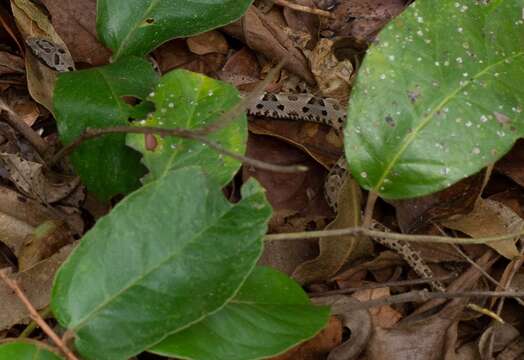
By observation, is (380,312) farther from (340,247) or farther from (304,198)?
(304,198)

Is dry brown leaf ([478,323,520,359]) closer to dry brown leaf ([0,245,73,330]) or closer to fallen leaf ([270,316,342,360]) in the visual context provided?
fallen leaf ([270,316,342,360])

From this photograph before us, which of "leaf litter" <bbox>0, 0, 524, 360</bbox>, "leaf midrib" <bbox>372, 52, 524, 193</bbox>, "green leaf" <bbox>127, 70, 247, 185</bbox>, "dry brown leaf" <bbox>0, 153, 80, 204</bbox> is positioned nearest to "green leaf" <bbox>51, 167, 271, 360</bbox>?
"green leaf" <bbox>127, 70, 247, 185</bbox>

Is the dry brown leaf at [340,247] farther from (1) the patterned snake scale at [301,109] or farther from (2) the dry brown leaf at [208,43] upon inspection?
(2) the dry brown leaf at [208,43]

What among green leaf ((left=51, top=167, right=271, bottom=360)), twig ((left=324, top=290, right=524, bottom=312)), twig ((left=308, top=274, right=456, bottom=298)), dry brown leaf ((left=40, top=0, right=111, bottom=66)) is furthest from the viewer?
dry brown leaf ((left=40, top=0, right=111, bottom=66))

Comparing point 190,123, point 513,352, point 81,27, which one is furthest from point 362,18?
point 513,352

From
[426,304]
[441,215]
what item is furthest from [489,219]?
[426,304]
